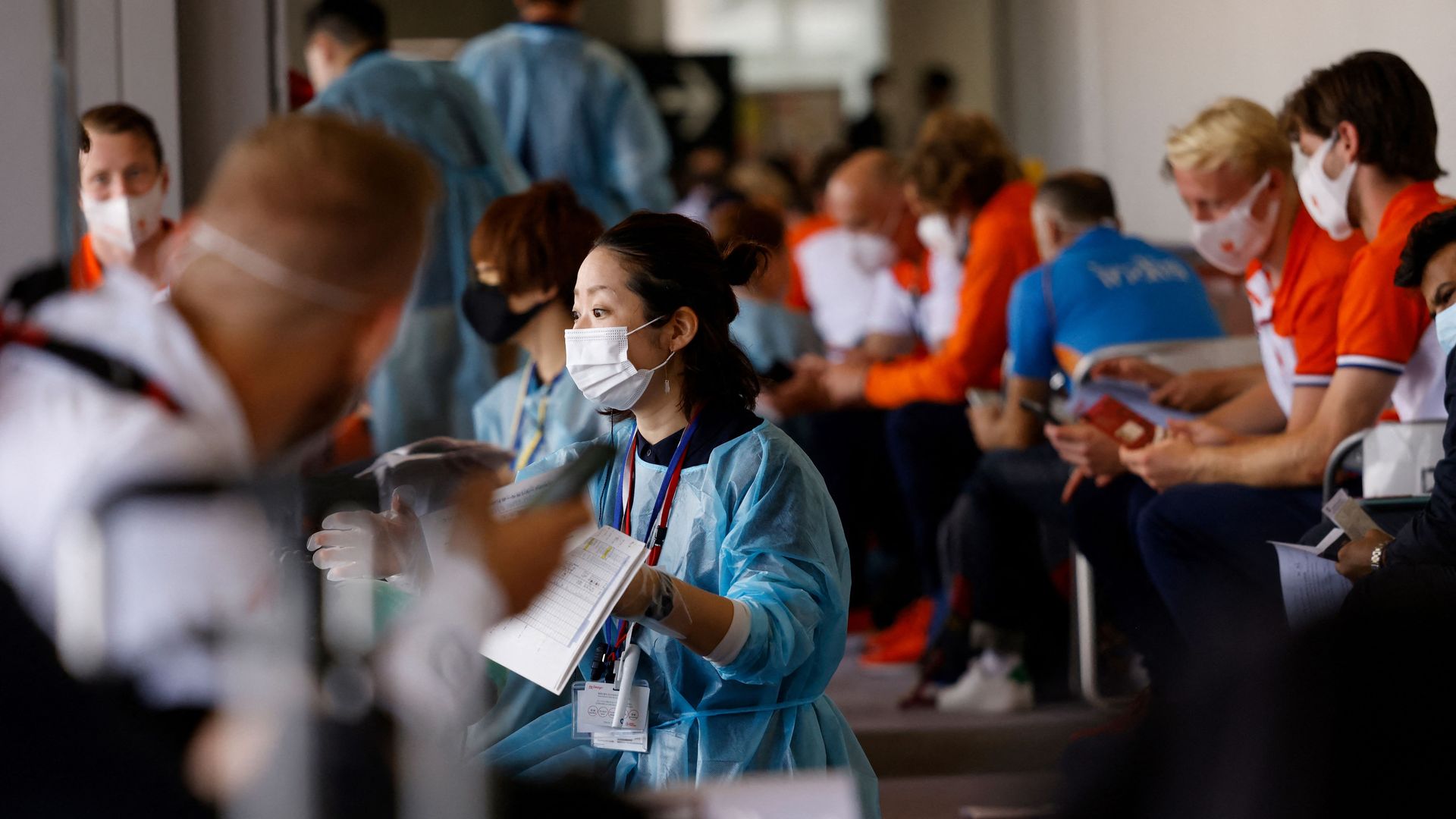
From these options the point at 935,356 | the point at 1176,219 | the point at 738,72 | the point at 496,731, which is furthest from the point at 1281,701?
the point at 738,72

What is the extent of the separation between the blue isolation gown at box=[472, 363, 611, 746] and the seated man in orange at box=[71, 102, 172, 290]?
30.1 inches

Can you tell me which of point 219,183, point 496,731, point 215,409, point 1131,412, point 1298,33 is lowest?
point 496,731

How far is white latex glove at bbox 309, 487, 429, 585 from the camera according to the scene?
6.46 feet

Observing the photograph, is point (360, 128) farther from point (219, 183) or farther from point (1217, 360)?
point (1217, 360)

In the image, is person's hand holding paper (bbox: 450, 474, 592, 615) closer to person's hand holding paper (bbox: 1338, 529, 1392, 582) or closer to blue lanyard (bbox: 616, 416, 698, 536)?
blue lanyard (bbox: 616, 416, 698, 536)

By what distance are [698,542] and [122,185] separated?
177 cm

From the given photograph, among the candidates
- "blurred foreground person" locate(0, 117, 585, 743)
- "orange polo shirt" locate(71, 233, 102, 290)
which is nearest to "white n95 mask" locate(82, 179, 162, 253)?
"orange polo shirt" locate(71, 233, 102, 290)

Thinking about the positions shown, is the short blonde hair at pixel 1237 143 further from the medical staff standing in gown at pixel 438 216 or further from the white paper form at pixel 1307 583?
the medical staff standing in gown at pixel 438 216

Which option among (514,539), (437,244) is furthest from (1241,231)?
(514,539)

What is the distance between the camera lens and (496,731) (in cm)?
238

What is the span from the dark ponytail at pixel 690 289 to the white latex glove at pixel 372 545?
45 cm

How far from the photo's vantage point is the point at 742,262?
2.27 meters

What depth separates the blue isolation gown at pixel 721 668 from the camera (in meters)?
2.00

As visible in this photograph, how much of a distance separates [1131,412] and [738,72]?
10.8 meters
